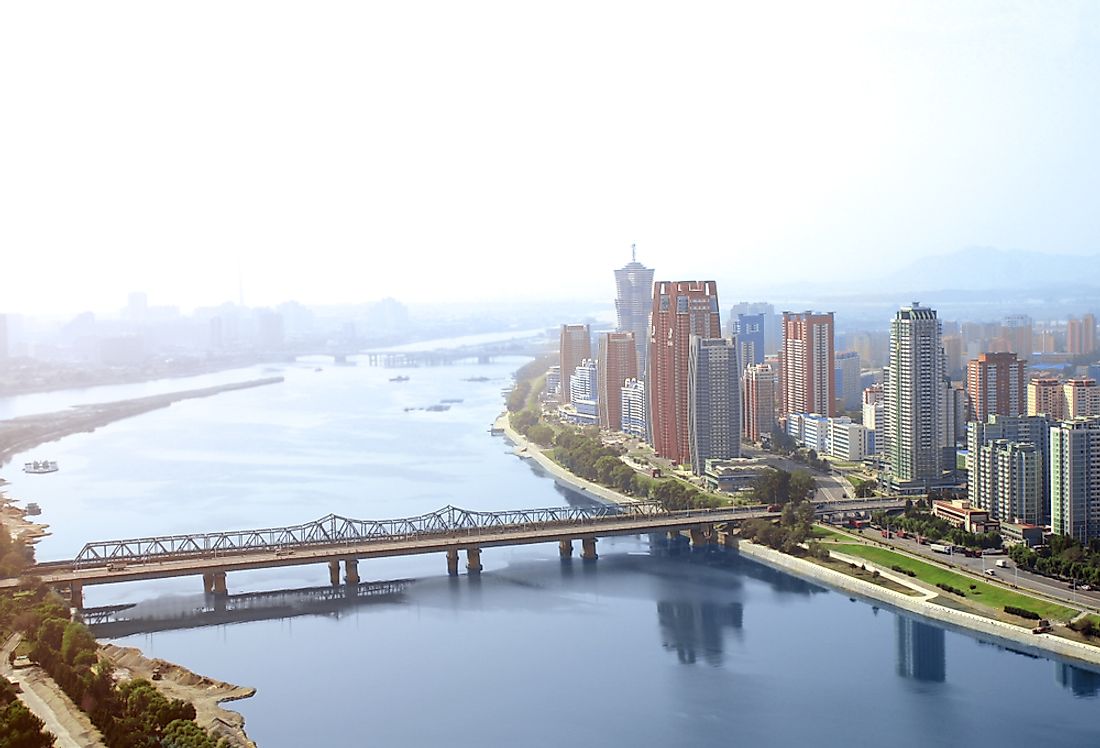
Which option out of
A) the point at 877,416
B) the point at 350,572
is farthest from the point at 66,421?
the point at 877,416

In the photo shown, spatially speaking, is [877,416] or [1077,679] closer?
[1077,679]

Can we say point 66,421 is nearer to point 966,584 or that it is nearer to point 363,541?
point 363,541

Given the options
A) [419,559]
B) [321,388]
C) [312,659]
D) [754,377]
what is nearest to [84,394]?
[321,388]

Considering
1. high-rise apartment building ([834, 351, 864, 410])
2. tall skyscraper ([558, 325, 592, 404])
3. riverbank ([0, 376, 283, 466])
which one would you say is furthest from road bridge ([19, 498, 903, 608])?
tall skyscraper ([558, 325, 592, 404])

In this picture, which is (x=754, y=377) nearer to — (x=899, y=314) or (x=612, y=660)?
(x=899, y=314)

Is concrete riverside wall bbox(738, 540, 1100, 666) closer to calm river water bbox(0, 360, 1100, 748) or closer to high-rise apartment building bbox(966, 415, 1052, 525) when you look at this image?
calm river water bbox(0, 360, 1100, 748)

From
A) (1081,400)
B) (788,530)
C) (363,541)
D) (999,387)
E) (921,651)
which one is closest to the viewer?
(921,651)

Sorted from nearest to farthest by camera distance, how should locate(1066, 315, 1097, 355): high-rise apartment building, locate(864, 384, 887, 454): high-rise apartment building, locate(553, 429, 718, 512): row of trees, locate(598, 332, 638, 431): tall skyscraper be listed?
1. locate(553, 429, 718, 512): row of trees
2. locate(864, 384, 887, 454): high-rise apartment building
3. locate(598, 332, 638, 431): tall skyscraper
4. locate(1066, 315, 1097, 355): high-rise apartment building

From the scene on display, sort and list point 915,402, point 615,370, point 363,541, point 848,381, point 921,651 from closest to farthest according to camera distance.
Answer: point 921,651 < point 363,541 < point 915,402 < point 615,370 < point 848,381
